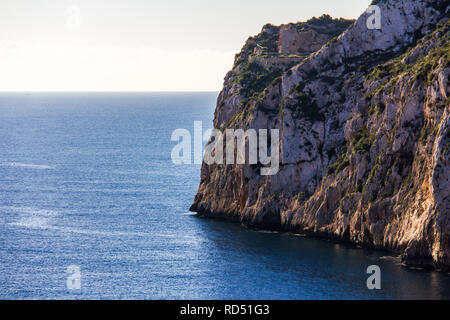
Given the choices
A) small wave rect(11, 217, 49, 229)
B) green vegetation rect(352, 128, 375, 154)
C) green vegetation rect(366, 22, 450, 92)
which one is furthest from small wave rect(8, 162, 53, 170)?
green vegetation rect(366, 22, 450, 92)

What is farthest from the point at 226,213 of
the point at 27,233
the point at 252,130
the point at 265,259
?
the point at 27,233

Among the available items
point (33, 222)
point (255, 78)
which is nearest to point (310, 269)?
point (33, 222)

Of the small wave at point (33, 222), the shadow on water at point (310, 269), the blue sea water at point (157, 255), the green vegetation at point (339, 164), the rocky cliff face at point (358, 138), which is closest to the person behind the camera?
the shadow on water at point (310, 269)

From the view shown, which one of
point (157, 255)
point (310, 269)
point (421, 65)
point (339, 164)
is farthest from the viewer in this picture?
point (339, 164)

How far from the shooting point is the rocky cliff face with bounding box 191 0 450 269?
9269cm

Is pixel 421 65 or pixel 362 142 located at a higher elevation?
pixel 421 65

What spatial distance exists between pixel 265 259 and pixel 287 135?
22249mm

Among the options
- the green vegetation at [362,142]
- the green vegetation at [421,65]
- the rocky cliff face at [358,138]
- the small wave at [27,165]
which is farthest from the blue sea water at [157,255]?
the small wave at [27,165]

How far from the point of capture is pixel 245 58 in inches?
5531

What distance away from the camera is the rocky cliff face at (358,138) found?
9269 centimetres

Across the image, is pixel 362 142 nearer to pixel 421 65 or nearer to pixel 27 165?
pixel 421 65

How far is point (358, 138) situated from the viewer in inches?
4176

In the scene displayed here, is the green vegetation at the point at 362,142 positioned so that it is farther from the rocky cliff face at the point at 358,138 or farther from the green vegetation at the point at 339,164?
the green vegetation at the point at 339,164

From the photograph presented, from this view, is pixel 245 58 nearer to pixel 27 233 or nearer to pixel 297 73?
pixel 297 73
